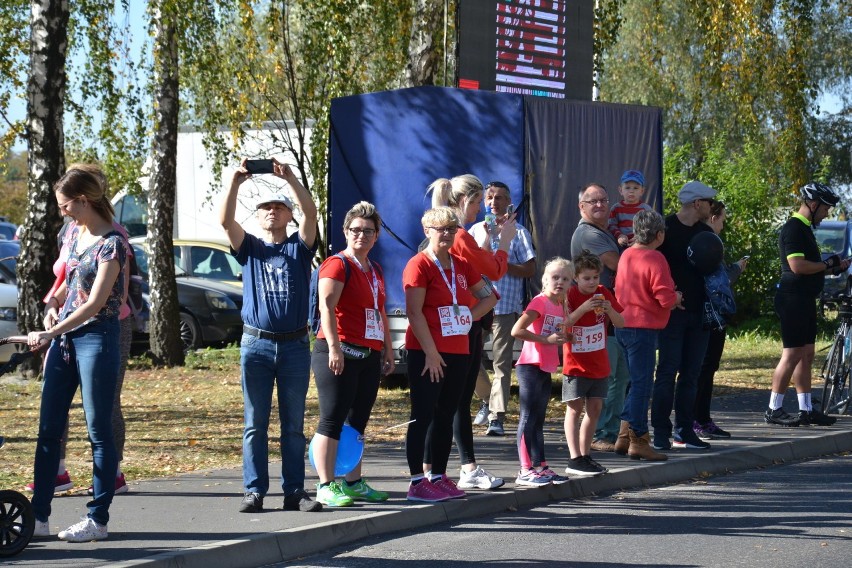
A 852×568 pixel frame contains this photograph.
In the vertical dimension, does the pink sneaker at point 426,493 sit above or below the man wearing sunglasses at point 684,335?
below

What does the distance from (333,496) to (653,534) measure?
6.15 feet

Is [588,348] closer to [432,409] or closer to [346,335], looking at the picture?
[432,409]

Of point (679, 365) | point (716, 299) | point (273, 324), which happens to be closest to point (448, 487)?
point (273, 324)

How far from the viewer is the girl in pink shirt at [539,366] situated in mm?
8938

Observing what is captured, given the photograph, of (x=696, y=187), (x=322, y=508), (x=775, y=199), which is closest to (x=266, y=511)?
(x=322, y=508)

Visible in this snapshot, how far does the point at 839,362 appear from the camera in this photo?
12719 mm

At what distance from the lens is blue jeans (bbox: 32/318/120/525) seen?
7059 millimetres

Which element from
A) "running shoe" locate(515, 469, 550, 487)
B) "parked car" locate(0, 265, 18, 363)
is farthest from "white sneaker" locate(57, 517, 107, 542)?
"parked car" locate(0, 265, 18, 363)

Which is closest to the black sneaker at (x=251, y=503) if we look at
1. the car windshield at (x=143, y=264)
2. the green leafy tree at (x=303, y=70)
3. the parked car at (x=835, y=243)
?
the green leafy tree at (x=303, y=70)

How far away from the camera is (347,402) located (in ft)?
26.5

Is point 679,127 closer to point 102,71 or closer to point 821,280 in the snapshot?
point 102,71

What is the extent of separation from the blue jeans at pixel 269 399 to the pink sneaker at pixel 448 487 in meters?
0.92

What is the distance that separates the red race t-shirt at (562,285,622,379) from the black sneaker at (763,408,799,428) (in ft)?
11.4

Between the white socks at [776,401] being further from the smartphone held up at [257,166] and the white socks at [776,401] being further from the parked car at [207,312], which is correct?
the parked car at [207,312]
